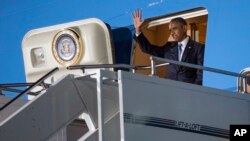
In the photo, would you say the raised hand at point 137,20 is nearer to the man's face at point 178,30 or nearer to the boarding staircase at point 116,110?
the man's face at point 178,30

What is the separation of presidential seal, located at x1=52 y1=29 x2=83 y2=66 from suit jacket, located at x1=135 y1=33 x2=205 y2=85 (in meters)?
1.01

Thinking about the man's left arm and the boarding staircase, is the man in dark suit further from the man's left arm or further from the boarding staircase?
the boarding staircase

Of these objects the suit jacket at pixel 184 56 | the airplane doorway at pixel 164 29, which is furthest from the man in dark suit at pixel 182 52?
the airplane doorway at pixel 164 29

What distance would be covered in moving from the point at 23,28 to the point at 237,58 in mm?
4400

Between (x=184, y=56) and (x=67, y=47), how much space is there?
1738mm

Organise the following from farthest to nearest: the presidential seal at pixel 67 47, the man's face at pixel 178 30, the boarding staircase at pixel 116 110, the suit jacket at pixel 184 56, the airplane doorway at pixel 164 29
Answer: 1. the presidential seal at pixel 67 47
2. the airplane doorway at pixel 164 29
3. the man's face at pixel 178 30
4. the suit jacket at pixel 184 56
5. the boarding staircase at pixel 116 110

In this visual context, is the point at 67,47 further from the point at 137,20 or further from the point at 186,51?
the point at 186,51

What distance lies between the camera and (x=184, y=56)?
24.2 feet

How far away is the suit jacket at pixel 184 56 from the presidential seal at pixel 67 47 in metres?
1.01

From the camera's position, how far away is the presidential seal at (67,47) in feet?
27.5

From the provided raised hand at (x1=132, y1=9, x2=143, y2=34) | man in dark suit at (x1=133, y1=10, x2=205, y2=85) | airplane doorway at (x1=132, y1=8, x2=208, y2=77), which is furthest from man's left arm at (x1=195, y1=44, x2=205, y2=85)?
raised hand at (x1=132, y1=9, x2=143, y2=34)

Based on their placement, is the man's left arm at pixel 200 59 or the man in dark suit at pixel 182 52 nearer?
the man in dark suit at pixel 182 52

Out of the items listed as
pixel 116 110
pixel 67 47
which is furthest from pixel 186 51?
pixel 67 47

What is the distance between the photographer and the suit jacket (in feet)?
23.2
